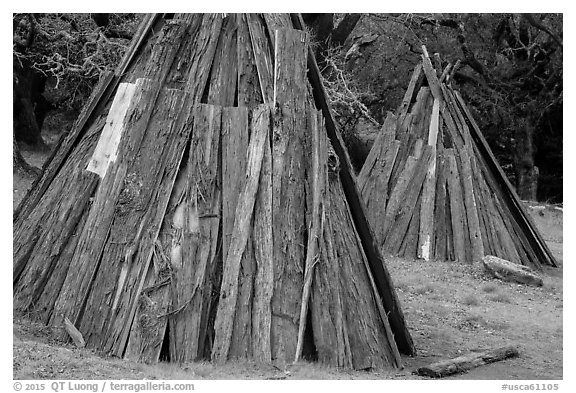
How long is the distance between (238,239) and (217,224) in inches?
10.1

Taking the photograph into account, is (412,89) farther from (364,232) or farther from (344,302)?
(344,302)

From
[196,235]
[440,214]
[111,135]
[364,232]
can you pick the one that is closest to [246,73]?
[111,135]

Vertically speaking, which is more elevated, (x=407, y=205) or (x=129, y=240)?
(x=407, y=205)

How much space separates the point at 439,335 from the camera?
9281 mm

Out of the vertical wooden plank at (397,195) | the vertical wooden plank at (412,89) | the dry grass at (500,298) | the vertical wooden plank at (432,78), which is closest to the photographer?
the dry grass at (500,298)

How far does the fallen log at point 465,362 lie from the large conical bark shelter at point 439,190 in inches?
206

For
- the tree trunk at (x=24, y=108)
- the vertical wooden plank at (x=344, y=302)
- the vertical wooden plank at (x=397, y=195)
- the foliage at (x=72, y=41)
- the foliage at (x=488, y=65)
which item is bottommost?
the vertical wooden plank at (x=344, y=302)

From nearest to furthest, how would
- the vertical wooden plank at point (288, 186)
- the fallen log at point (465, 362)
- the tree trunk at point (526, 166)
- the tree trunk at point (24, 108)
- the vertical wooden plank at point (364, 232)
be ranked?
the vertical wooden plank at point (288, 186)
the fallen log at point (465, 362)
the vertical wooden plank at point (364, 232)
the tree trunk at point (24, 108)
the tree trunk at point (526, 166)

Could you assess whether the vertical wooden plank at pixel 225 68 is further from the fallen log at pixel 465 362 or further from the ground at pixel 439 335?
the fallen log at pixel 465 362

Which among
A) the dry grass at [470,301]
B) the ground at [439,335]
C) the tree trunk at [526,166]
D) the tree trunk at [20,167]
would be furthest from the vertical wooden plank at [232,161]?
the tree trunk at [526,166]

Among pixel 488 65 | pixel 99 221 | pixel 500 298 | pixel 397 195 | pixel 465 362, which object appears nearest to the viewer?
pixel 99 221

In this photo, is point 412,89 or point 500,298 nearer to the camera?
point 500,298

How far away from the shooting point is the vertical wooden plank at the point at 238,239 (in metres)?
7.03

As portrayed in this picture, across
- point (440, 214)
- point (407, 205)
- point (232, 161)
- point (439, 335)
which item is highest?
point (407, 205)
